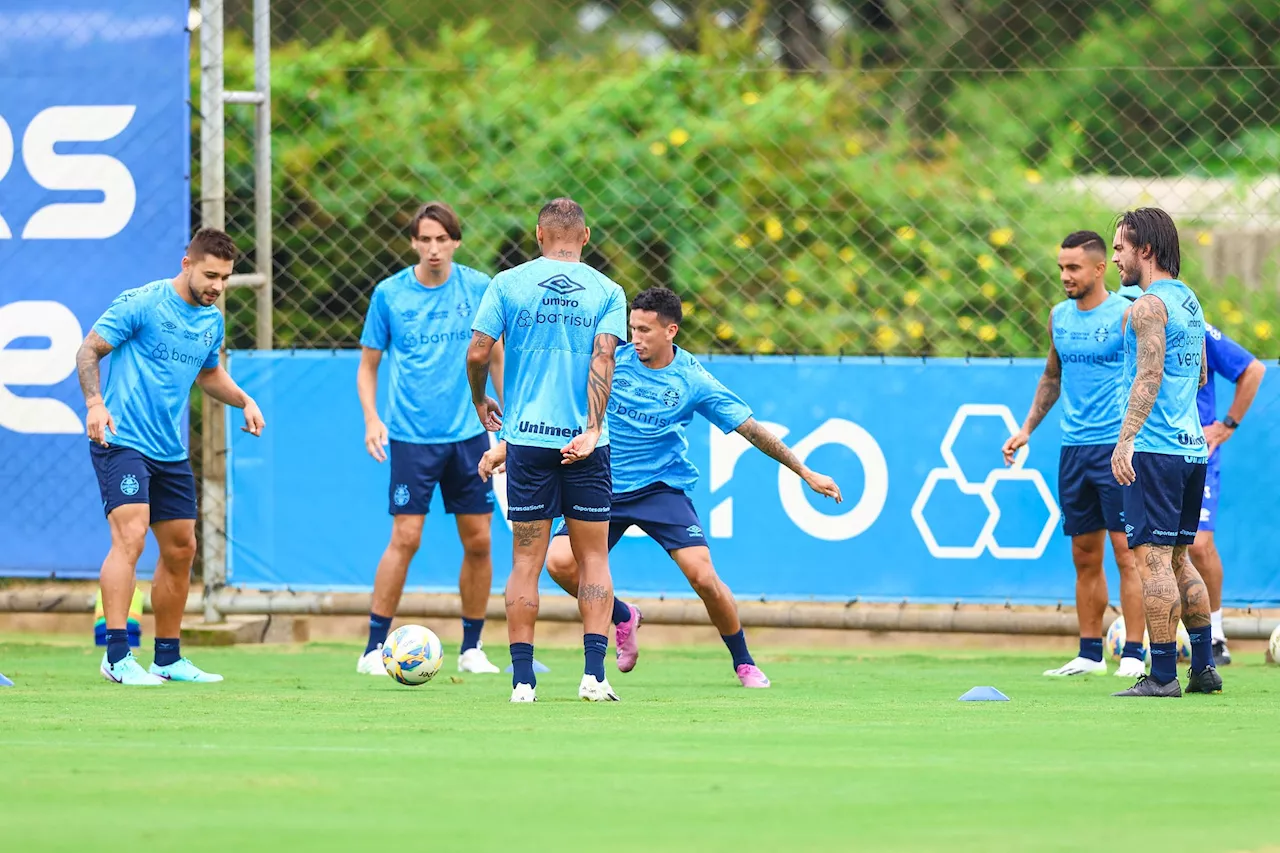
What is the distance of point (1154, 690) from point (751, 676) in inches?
68.5

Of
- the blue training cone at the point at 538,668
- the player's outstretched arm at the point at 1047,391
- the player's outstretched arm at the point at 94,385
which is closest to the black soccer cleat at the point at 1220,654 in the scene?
the player's outstretched arm at the point at 1047,391

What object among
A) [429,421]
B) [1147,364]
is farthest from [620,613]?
[1147,364]

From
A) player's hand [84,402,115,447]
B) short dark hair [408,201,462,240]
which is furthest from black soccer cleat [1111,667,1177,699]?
player's hand [84,402,115,447]

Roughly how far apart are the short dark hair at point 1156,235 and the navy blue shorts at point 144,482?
4.23m

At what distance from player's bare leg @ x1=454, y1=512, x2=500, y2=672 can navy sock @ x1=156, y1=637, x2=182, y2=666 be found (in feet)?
4.53

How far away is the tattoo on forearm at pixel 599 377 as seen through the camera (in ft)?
24.3

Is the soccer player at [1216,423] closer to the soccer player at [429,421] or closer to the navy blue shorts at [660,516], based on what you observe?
the navy blue shorts at [660,516]

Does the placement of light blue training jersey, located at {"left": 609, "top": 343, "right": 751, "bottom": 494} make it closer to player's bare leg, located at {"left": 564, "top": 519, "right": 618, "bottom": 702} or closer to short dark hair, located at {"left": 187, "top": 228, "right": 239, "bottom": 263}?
player's bare leg, located at {"left": 564, "top": 519, "right": 618, "bottom": 702}

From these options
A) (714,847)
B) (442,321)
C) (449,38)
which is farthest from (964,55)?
(714,847)

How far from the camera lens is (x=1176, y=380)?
26.0 feet

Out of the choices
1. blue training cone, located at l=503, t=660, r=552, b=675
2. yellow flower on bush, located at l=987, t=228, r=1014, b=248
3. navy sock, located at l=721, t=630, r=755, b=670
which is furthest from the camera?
yellow flower on bush, located at l=987, t=228, r=1014, b=248

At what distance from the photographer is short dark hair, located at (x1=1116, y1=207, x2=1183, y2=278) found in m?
7.91

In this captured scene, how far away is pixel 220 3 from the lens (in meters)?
11.2

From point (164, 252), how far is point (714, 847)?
7.29 meters
